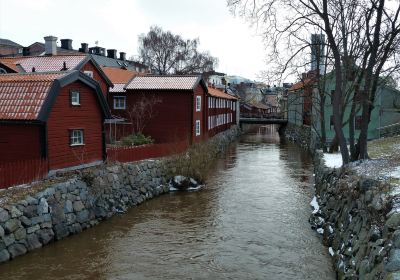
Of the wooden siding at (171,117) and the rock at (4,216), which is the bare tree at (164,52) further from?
the rock at (4,216)

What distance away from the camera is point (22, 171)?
55.6ft

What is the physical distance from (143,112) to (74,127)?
1461 centimetres

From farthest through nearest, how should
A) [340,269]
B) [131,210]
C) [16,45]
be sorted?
[16,45] < [131,210] < [340,269]

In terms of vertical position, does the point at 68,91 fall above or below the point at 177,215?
above

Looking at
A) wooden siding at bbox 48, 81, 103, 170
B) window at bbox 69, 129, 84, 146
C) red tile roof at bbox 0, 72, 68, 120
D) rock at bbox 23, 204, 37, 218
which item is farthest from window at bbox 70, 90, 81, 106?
rock at bbox 23, 204, 37, 218

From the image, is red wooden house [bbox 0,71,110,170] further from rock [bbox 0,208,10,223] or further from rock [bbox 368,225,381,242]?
rock [bbox 368,225,381,242]

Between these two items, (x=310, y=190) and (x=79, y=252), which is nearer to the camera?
(x=79, y=252)

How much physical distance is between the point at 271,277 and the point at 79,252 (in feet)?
23.4

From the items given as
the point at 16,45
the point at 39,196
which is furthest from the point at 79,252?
the point at 16,45

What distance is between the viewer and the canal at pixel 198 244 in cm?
1395

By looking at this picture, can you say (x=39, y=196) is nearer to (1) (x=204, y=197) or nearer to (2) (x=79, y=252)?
(2) (x=79, y=252)

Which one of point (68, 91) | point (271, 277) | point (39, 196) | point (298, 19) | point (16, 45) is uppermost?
point (16, 45)

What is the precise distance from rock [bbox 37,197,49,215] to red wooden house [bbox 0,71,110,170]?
2.94m

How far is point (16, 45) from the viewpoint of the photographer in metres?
79.8
